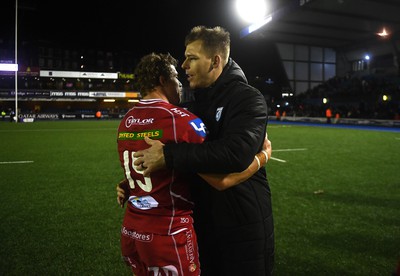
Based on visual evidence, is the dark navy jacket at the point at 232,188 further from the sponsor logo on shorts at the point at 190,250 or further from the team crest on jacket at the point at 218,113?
the sponsor logo on shorts at the point at 190,250

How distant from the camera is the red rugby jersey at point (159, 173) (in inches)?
64.0

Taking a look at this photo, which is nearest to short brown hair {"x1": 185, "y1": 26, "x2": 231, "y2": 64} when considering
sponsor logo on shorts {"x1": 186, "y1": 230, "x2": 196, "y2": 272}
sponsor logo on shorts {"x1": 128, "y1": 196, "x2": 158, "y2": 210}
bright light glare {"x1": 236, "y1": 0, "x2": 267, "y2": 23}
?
sponsor logo on shorts {"x1": 128, "y1": 196, "x2": 158, "y2": 210}

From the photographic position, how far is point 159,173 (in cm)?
166

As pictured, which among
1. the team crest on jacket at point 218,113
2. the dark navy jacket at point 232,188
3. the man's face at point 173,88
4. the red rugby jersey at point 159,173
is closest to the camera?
the dark navy jacket at point 232,188

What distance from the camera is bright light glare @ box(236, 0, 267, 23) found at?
3259 cm

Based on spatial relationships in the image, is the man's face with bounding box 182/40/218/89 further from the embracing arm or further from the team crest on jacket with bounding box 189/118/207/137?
the embracing arm

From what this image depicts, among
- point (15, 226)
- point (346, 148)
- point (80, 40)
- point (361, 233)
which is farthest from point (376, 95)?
point (80, 40)

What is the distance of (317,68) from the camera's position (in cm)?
4412

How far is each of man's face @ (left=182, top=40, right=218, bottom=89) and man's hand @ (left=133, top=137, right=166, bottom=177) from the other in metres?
0.49

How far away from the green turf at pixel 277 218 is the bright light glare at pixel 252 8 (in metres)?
27.1

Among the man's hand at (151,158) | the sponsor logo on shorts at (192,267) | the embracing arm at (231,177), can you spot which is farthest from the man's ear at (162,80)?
the sponsor logo on shorts at (192,267)

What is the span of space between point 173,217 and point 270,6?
1347 inches

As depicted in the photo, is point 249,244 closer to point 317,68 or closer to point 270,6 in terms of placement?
point 270,6

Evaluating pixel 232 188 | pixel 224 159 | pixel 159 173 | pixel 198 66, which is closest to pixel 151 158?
pixel 159 173
